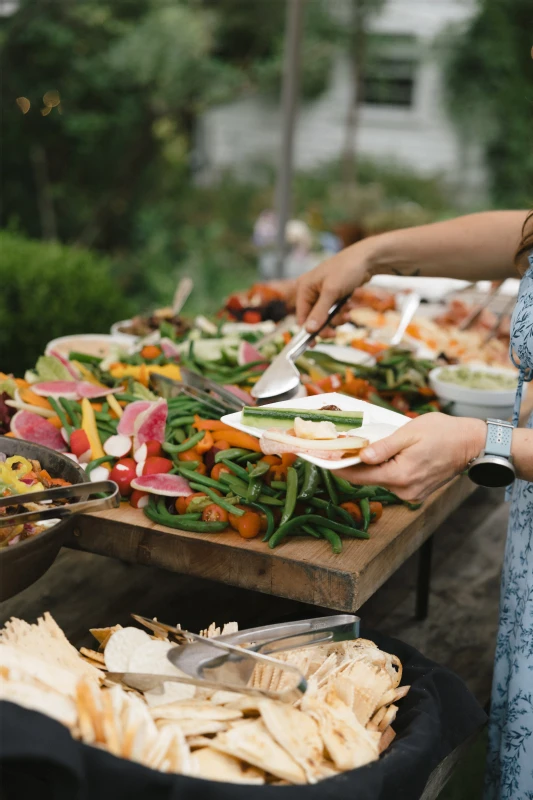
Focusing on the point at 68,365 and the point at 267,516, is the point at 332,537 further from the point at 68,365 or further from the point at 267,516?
the point at 68,365

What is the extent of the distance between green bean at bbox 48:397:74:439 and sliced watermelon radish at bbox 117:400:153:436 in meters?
0.13

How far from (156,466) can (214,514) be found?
0.77 ft

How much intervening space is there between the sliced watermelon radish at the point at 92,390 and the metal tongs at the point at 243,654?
927 mm

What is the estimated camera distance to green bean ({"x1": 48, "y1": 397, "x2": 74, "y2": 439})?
2207 millimetres

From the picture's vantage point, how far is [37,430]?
2.20 metres

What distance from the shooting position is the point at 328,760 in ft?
4.55

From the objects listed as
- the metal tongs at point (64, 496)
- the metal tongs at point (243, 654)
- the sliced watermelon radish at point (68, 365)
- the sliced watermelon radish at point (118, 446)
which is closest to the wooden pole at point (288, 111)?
the sliced watermelon radish at point (68, 365)

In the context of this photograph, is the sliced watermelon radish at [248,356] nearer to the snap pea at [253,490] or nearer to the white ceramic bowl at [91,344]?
the white ceramic bowl at [91,344]

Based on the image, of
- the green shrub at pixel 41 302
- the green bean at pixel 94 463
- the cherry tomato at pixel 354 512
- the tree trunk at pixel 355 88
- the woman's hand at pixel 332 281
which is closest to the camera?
the cherry tomato at pixel 354 512

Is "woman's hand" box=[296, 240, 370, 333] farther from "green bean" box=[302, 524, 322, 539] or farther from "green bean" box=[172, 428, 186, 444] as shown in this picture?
"green bean" box=[302, 524, 322, 539]

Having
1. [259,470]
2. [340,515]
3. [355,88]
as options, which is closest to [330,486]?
[340,515]

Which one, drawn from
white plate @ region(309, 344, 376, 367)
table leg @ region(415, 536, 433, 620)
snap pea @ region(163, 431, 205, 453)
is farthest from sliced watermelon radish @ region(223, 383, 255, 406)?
table leg @ region(415, 536, 433, 620)

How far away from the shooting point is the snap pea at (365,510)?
1.95 metres

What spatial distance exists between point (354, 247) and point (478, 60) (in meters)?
Answer: 14.6
